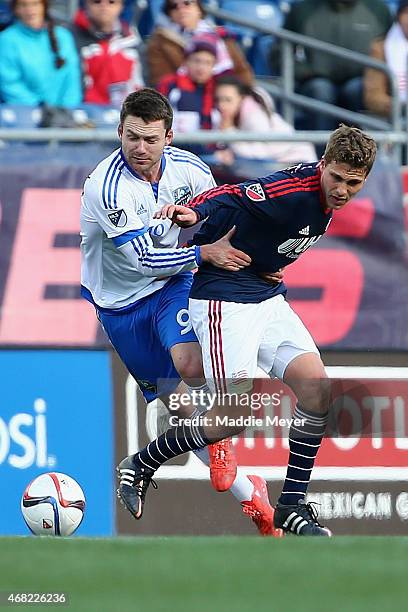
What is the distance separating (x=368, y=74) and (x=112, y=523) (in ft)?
14.0

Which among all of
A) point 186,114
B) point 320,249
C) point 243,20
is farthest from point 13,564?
point 243,20

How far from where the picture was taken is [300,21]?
11.6m

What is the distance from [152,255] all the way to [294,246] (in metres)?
0.75

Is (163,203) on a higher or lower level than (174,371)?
higher

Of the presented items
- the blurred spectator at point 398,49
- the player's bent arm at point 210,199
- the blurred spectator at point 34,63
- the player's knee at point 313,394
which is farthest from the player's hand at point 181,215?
the blurred spectator at point 398,49

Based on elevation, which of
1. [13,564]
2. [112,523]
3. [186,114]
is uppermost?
[186,114]

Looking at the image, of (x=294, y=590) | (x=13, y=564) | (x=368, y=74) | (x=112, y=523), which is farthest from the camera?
(x=368, y=74)

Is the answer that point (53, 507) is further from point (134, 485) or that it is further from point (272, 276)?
point (272, 276)

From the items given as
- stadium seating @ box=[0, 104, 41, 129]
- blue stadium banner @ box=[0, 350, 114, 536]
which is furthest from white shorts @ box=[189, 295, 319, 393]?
stadium seating @ box=[0, 104, 41, 129]

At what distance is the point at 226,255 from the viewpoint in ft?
25.1

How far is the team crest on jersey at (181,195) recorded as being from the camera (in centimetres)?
803

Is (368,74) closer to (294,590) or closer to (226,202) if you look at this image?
(226,202)

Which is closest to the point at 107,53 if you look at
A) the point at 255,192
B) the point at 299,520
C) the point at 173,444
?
the point at 255,192

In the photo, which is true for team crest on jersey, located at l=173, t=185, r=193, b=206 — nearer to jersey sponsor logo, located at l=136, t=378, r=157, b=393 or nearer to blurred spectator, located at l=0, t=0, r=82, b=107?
jersey sponsor logo, located at l=136, t=378, r=157, b=393
